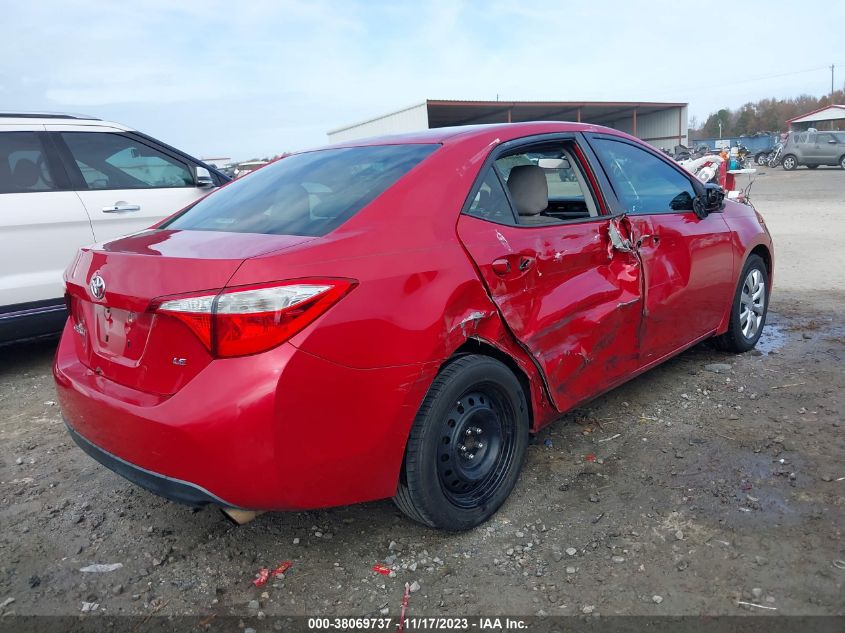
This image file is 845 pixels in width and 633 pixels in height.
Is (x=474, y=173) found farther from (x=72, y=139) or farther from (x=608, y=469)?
(x=72, y=139)

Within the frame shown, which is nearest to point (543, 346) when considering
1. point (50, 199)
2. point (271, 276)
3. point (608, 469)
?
point (608, 469)

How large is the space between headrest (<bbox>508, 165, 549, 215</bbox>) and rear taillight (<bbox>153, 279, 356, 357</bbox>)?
4.44ft

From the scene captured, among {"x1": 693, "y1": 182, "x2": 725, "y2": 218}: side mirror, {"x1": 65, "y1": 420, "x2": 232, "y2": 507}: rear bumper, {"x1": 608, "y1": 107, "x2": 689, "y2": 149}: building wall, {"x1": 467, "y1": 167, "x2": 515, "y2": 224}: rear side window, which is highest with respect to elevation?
{"x1": 608, "y1": 107, "x2": 689, "y2": 149}: building wall

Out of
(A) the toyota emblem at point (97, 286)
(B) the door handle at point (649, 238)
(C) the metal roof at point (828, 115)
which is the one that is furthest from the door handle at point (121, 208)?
(C) the metal roof at point (828, 115)

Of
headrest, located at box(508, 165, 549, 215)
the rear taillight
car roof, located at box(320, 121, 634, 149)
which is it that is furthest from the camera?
headrest, located at box(508, 165, 549, 215)

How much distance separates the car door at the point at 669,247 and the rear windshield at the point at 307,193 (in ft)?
4.05

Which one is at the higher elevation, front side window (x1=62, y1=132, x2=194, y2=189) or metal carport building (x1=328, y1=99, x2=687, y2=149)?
metal carport building (x1=328, y1=99, x2=687, y2=149)

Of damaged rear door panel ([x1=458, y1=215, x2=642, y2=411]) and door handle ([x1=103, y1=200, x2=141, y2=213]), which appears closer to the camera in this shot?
damaged rear door panel ([x1=458, y1=215, x2=642, y2=411])

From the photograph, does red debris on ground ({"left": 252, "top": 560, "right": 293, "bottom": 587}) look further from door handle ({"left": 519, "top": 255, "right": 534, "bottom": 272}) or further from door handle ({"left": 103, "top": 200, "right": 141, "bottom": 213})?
door handle ({"left": 103, "top": 200, "right": 141, "bottom": 213})

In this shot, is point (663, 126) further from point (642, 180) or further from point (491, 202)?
point (491, 202)

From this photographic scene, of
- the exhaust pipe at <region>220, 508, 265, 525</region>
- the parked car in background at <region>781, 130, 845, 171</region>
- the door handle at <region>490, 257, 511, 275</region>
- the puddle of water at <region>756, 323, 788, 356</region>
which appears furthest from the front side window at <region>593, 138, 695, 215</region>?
the parked car in background at <region>781, 130, 845, 171</region>

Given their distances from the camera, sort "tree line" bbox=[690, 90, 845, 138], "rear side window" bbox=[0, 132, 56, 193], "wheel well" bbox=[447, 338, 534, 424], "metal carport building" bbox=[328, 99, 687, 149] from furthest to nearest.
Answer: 1. "tree line" bbox=[690, 90, 845, 138]
2. "metal carport building" bbox=[328, 99, 687, 149]
3. "rear side window" bbox=[0, 132, 56, 193]
4. "wheel well" bbox=[447, 338, 534, 424]

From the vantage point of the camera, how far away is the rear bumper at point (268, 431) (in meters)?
1.96

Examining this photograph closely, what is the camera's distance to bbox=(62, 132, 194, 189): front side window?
4.98 m
